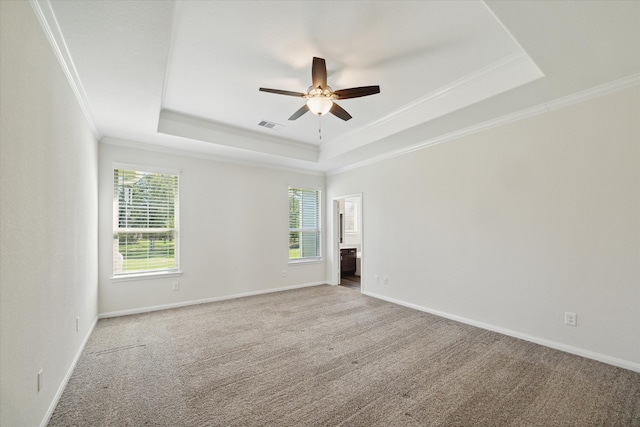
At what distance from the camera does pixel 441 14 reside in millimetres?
2121

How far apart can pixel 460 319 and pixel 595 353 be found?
139 cm

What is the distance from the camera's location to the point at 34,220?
1.74 m

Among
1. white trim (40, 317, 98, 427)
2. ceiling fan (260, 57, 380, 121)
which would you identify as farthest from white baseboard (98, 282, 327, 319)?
ceiling fan (260, 57, 380, 121)

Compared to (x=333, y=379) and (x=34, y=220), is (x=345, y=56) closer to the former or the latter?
(x=34, y=220)

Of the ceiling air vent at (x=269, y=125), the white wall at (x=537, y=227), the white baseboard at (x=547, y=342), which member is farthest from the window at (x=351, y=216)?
the ceiling air vent at (x=269, y=125)

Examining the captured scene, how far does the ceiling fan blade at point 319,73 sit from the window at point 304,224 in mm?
3617

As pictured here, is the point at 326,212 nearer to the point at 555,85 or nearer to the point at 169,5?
the point at 555,85

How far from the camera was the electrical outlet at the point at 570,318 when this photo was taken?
9.58 ft

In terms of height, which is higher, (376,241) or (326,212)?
(326,212)

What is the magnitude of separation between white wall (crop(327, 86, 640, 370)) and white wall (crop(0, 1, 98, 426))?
433cm

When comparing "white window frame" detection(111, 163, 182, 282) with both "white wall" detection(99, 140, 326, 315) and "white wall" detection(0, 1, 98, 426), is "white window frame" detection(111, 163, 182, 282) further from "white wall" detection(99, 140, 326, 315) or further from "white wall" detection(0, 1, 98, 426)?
"white wall" detection(0, 1, 98, 426)

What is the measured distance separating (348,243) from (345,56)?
6285 millimetres

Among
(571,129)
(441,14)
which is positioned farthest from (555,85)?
(441,14)

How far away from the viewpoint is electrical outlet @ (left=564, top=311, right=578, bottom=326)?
292 cm
